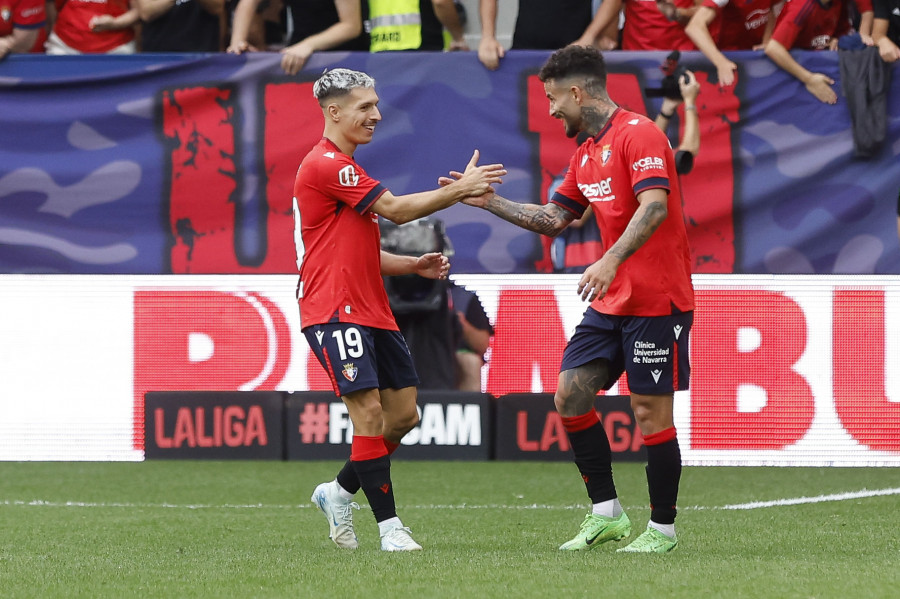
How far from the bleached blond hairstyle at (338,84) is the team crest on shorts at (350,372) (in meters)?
1.09

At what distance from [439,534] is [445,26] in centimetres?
500

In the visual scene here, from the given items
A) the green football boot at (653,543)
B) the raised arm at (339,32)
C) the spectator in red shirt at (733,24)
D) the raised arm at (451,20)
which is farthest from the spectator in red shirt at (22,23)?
the green football boot at (653,543)

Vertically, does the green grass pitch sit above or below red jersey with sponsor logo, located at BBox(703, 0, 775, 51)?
below

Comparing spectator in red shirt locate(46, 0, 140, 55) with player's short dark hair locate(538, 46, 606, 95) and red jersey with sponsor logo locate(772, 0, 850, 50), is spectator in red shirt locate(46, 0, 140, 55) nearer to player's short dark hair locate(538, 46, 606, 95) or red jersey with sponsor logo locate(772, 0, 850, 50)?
red jersey with sponsor logo locate(772, 0, 850, 50)

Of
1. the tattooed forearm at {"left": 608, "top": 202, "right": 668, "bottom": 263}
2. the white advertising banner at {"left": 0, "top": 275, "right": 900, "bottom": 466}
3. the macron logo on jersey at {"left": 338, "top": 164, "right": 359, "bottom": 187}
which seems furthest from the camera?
the white advertising banner at {"left": 0, "top": 275, "right": 900, "bottom": 466}

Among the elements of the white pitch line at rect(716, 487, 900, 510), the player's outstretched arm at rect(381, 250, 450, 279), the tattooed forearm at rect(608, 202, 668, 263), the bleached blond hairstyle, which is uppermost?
the bleached blond hairstyle

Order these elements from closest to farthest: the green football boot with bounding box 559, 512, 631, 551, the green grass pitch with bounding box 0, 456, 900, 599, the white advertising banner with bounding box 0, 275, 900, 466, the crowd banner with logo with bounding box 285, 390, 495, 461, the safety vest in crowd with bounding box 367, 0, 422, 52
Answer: the green grass pitch with bounding box 0, 456, 900, 599 → the green football boot with bounding box 559, 512, 631, 551 → the white advertising banner with bounding box 0, 275, 900, 466 → the crowd banner with logo with bounding box 285, 390, 495, 461 → the safety vest in crowd with bounding box 367, 0, 422, 52

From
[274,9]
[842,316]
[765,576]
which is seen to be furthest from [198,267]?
[765,576]

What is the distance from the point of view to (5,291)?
9406 millimetres

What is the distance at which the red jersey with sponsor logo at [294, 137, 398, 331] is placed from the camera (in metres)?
5.46

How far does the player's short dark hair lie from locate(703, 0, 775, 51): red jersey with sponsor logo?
4.46 m

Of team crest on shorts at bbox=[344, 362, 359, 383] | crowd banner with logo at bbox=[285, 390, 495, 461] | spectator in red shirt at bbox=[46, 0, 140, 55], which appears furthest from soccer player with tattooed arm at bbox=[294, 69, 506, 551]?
spectator in red shirt at bbox=[46, 0, 140, 55]

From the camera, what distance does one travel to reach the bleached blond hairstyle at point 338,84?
5.60 meters

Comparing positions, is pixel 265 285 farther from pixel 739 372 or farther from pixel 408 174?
pixel 739 372
